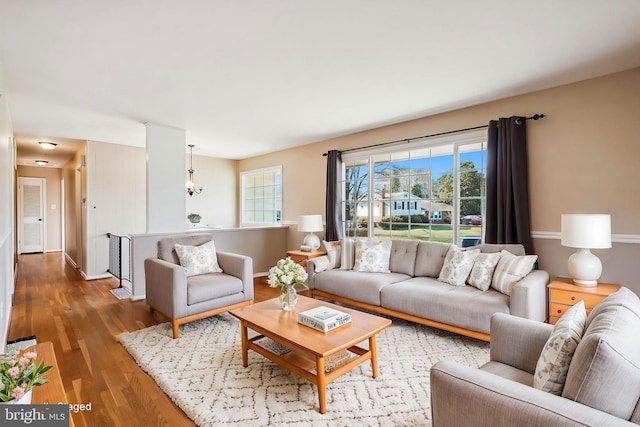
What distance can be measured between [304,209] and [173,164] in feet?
7.59

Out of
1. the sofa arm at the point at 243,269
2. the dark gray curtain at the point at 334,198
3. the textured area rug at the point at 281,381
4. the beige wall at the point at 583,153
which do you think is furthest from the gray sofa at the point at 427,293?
the dark gray curtain at the point at 334,198

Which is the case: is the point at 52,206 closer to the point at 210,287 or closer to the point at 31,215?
the point at 31,215

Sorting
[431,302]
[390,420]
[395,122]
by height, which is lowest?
[390,420]

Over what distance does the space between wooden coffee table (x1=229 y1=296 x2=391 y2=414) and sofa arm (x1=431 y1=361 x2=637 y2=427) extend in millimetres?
773

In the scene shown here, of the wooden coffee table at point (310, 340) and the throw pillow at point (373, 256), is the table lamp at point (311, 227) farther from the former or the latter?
the wooden coffee table at point (310, 340)

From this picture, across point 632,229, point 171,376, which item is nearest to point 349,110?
point 632,229

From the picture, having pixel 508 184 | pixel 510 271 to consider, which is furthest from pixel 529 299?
pixel 508 184

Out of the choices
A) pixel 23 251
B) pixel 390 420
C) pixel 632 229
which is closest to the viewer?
pixel 390 420

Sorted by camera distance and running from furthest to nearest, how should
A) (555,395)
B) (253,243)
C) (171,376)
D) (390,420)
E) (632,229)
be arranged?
(253,243) → (632,229) → (171,376) → (390,420) → (555,395)

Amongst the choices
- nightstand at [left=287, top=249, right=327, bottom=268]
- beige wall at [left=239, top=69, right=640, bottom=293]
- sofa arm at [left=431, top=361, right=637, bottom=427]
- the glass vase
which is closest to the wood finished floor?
nightstand at [left=287, top=249, right=327, bottom=268]

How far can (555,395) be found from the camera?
3.76 ft

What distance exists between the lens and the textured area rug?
1.92 m

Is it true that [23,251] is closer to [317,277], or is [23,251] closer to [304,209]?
[304,209]

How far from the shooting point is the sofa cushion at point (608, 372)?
1000 millimetres
